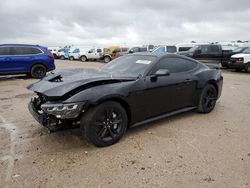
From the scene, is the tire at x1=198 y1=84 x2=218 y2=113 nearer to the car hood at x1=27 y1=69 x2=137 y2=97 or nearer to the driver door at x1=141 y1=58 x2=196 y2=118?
the driver door at x1=141 y1=58 x2=196 y2=118

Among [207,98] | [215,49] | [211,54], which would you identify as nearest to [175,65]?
[207,98]

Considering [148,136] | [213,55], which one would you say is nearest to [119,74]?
[148,136]

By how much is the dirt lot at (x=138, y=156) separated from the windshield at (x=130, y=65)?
1098 millimetres

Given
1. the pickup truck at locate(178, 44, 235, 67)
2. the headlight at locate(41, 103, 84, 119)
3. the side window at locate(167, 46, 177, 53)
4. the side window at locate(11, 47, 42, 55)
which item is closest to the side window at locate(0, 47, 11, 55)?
the side window at locate(11, 47, 42, 55)

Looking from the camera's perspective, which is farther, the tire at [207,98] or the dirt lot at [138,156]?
the tire at [207,98]

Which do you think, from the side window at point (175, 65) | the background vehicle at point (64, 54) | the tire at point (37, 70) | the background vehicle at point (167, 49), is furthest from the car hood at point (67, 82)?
the background vehicle at point (64, 54)

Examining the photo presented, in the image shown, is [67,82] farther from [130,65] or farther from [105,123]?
[130,65]

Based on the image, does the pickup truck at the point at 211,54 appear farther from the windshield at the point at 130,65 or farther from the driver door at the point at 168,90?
the windshield at the point at 130,65

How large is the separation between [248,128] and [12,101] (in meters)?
6.28

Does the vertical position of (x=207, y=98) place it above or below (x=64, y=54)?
below

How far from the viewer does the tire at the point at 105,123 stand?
392 cm

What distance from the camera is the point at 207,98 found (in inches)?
241

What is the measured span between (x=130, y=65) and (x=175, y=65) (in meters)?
1.01

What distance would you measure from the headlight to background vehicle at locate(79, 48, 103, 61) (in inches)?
1076
